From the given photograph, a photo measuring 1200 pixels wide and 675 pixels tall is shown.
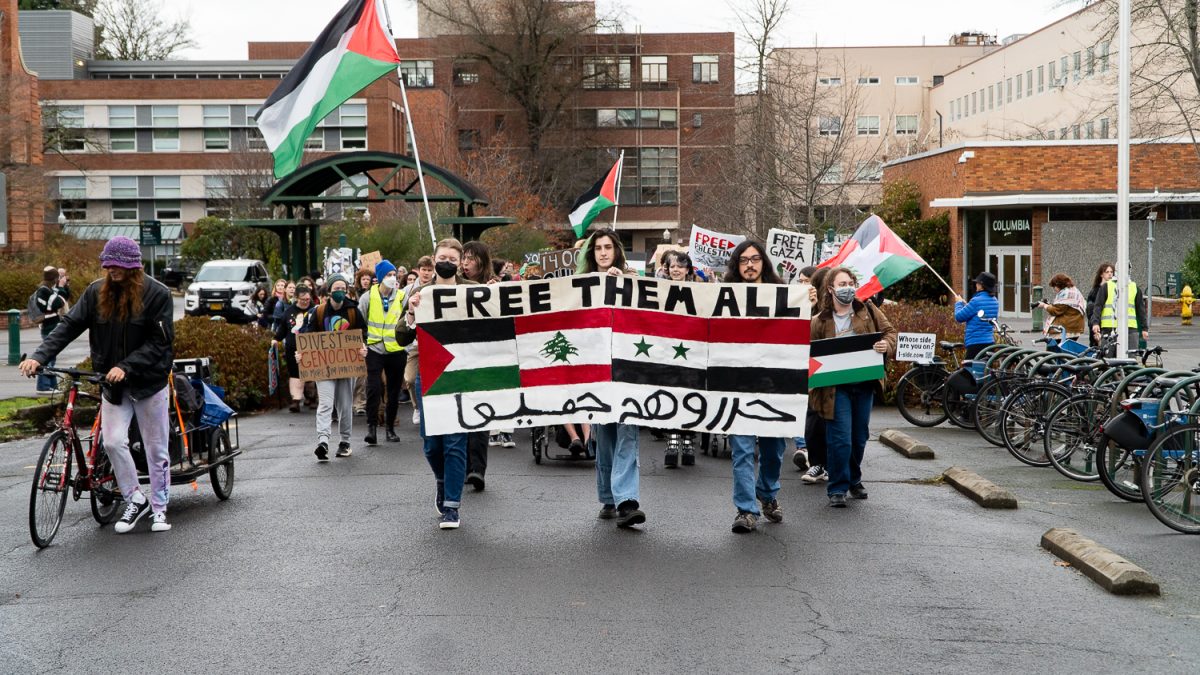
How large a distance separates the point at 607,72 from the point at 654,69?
4.29 metres

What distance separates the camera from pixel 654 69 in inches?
3425

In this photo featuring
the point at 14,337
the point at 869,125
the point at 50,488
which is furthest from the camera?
the point at 869,125

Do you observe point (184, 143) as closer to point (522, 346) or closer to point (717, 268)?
point (717, 268)

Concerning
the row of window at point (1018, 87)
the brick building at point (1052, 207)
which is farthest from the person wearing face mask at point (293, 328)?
the row of window at point (1018, 87)

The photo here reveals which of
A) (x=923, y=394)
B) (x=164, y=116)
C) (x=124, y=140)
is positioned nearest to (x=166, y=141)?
(x=164, y=116)

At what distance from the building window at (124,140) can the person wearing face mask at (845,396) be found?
80580 mm

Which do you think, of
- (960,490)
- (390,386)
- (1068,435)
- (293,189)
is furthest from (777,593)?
(293,189)

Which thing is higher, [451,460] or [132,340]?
[132,340]

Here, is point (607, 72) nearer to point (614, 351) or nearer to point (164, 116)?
point (164, 116)

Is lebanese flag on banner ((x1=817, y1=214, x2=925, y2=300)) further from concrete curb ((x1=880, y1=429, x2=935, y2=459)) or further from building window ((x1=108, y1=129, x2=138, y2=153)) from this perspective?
building window ((x1=108, y1=129, x2=138, y2=153))

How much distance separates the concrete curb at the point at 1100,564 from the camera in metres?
7.59

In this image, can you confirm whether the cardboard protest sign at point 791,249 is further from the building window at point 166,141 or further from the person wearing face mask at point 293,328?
the building window at point 166,141

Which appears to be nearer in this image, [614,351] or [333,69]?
[614,351]

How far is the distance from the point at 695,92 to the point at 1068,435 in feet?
252
